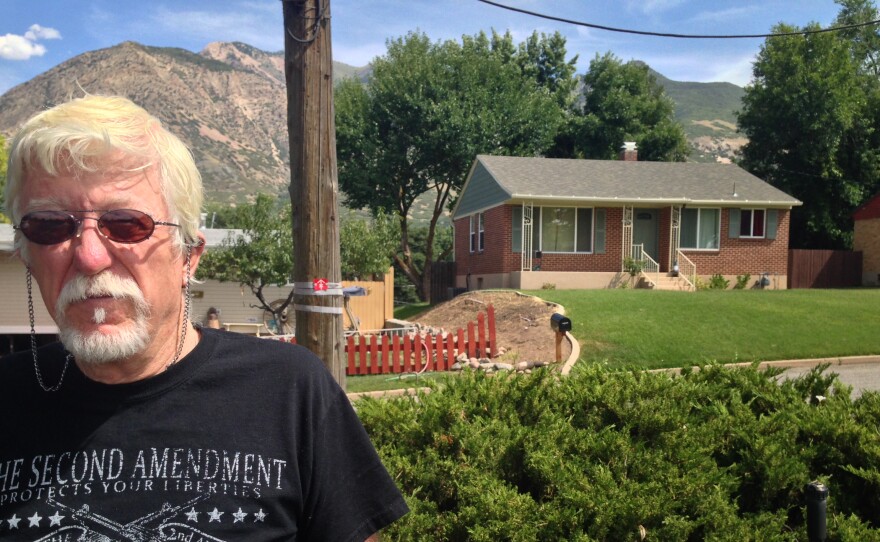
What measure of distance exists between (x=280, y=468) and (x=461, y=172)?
3431cm

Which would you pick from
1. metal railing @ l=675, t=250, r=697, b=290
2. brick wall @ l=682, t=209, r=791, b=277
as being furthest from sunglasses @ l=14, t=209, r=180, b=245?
brick wall @ l=682, t=209, r=791, b=277

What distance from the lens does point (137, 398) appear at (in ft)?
6.36

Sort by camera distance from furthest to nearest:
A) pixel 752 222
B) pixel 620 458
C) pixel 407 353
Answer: pixel 752 222, pixel 407 353, pixel 620 458

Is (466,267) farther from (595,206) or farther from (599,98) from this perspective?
(599,98)

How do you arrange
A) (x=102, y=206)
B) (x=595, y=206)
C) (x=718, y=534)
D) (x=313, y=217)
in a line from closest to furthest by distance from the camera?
1. (x=102, y=206)
2. (x=718, y=534)
3. (x=313, y=217)
4. (x=595, y=206)

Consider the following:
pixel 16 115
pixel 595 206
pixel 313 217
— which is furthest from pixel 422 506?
pixel 16 115

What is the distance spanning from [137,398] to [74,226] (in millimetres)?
509

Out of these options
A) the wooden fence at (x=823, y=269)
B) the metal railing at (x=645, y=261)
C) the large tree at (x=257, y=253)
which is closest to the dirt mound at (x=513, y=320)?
the large tree at (x=257, y=253)

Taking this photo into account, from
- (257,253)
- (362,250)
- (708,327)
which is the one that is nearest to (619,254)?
(362,250)

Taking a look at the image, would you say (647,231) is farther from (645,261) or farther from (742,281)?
(742,281)

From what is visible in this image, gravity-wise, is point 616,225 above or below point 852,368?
above

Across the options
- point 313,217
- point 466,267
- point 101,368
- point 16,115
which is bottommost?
point 466,267

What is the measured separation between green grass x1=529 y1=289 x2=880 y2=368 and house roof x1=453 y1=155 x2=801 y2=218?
583 cm

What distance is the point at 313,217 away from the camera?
3904 millimetres
